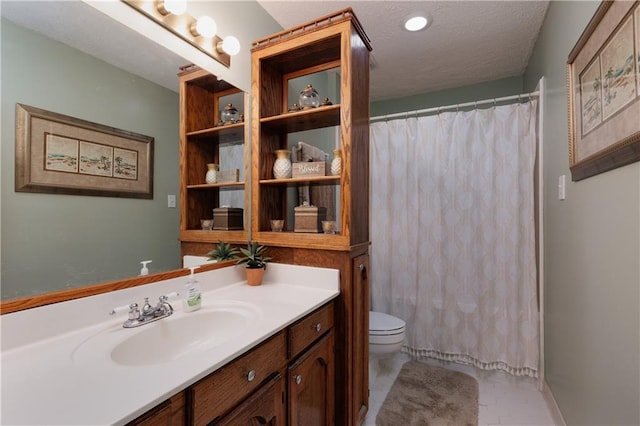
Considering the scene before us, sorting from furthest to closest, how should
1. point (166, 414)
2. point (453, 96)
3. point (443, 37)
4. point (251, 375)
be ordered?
point (453, 96) → point (443, 37) → point (251, 375) → point (166, 414)

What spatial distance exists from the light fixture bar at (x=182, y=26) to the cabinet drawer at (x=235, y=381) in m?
1.26

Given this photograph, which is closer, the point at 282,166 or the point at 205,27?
the point at 205,27

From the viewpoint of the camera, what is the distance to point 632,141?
2.70ft

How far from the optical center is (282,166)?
1.57 meters

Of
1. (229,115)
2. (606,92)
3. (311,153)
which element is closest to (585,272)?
(606,92)

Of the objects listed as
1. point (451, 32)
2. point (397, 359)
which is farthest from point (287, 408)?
point (451, 32)

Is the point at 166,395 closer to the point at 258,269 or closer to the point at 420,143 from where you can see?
the point at 258,269

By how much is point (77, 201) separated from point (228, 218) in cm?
69

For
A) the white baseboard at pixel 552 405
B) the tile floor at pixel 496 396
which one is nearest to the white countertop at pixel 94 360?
the tile floor at pixel 496 396

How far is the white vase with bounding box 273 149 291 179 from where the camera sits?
61.6 inches

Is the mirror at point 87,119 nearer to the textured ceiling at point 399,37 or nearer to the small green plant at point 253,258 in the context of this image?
the textured ceiling at point 399,37

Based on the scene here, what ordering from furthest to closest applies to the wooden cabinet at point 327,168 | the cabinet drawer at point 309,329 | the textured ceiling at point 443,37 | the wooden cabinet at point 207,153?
the textured ceiling at point 443,37, the wooden cabinet at point 327,168, the wooden cabinet at point 207,153, the cabinet drawer at point 309,329

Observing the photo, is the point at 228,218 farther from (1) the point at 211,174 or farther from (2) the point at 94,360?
(2) the point at 94,360

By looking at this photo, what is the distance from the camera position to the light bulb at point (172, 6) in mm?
1093
